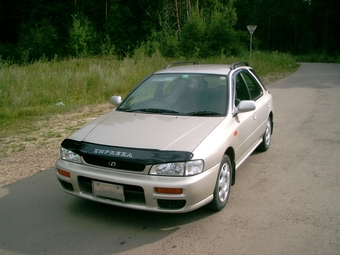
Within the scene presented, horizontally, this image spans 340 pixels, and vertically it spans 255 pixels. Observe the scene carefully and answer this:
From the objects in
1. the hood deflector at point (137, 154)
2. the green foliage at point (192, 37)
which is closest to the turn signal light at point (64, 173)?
the hood deflector at point (137, 154)

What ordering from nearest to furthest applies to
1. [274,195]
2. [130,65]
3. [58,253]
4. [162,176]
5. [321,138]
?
[58,253] → [162,176] → [274,195] → [321,138] → [130,65]

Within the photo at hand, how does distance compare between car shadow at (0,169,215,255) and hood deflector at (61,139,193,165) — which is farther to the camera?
hood deflector at (61,139,193,165)

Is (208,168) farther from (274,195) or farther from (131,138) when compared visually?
(274,195)

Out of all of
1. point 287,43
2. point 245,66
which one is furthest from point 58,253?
point 287,43

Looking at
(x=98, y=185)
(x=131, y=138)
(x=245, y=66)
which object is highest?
(x=245, y=66)

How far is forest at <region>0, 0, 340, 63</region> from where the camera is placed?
28578 mm

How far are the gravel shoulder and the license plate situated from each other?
214cm

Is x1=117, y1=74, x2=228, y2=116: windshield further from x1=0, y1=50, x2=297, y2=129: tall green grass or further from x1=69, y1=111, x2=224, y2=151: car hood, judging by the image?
x1=0, y1=50, x2=297, y2=129: tall green grass

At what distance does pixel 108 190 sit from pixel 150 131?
2.73ft

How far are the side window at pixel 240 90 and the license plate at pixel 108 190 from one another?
2.21 metres

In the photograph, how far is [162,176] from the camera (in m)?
3.67

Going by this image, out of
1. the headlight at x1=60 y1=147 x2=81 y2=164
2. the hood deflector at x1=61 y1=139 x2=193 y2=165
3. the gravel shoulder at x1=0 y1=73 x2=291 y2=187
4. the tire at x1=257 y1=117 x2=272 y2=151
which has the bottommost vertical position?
the gravel shoulder at x1=0 y1=73 x2=291 y2=187

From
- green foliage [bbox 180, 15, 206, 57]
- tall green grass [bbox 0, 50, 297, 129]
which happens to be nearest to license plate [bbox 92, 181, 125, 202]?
tall green grass [bbox 0, 50, 297, 129]

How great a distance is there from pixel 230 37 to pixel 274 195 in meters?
25.3
